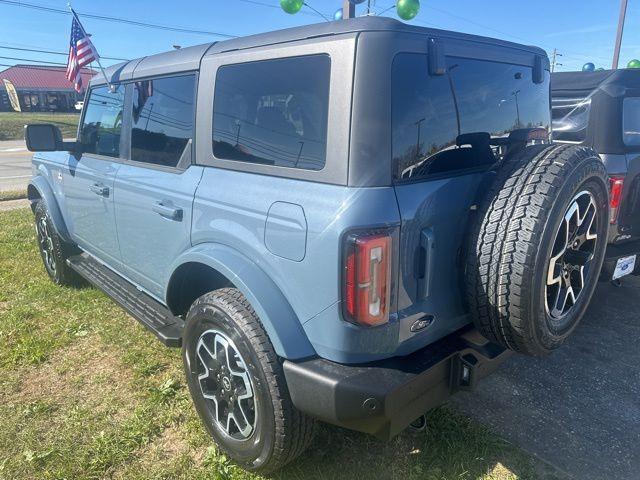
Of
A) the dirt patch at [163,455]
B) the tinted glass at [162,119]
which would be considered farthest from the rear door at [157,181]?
the dirt patch at [163,455]

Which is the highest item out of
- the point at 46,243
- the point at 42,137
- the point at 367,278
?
the point at 42,137

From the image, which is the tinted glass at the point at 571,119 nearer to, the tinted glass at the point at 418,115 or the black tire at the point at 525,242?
the black tire at the point at 525,242

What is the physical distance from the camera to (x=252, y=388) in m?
2.17

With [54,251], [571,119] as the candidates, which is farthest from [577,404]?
[54,251]

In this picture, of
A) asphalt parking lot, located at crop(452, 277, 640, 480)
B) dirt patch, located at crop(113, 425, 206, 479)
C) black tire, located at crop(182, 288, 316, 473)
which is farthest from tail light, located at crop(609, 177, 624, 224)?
dirt patch, located at crop(113, 425, 206, 479)

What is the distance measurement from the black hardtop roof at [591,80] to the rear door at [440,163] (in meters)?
2.38

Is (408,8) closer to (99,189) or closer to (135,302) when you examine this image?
(99,189)

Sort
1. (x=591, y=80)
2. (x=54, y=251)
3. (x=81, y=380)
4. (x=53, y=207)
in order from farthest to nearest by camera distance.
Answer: (x=54, y=251) → (x=591, y=80) → (x=53, y=207) → (x=81, y=380)

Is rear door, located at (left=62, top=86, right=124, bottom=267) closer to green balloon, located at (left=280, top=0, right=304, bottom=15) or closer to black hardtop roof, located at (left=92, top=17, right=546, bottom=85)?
black hardtop roof, located at (left=92, top=17, right=546, bottom=85)

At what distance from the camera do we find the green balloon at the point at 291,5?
32.9ft

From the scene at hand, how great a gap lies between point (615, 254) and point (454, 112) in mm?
2101

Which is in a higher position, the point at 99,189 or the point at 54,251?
the point at 99,189

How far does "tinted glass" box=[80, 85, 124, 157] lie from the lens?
11.0 feet

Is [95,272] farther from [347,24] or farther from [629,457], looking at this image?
[629,457]
